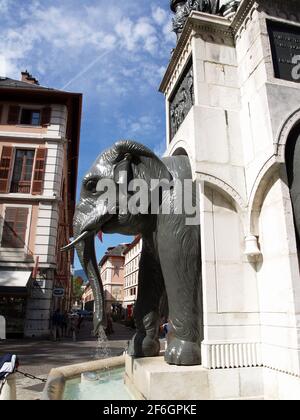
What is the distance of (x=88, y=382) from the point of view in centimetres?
469

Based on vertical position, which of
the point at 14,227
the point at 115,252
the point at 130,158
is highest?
the point at 115,252

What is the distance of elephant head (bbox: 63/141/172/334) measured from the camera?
13.5 feet

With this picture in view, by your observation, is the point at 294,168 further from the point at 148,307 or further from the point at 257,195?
the point at 148,307

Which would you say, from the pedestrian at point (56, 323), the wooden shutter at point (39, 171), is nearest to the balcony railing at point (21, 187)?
the wooden shutter at point (39, 171)

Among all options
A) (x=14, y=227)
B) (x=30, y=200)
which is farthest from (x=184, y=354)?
(x=30, y=200)

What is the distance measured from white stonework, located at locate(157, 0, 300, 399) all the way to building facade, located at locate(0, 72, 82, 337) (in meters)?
15.7

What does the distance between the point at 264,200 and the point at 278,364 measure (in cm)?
175

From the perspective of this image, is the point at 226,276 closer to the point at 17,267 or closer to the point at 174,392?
the point at 174,392

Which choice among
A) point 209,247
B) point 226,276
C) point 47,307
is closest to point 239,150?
point 209,247

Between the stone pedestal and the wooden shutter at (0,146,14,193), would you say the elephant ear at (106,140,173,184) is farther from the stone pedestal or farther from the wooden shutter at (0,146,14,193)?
the wooden shutter at (0,146,14,193)

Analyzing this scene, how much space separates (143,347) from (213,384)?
1.26 metres

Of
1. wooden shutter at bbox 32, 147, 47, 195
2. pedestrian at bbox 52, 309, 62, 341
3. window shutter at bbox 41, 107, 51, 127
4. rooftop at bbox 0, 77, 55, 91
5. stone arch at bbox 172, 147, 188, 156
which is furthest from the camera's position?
rooftop at bbox 0, 77, 55, 91

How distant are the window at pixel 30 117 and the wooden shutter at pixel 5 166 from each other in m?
2.41

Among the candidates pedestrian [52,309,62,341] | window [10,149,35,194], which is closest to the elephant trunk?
pedestrian [52,309,62,341]
